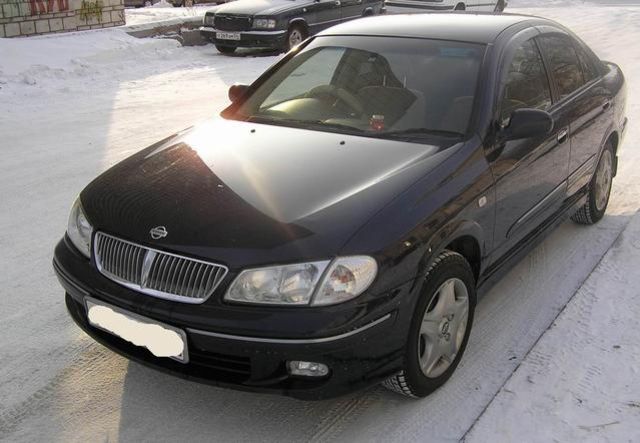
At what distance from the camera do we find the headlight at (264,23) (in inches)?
514

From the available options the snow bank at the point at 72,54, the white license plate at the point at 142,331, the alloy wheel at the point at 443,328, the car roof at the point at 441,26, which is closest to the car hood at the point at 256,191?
the white license plate at the point at 142,331

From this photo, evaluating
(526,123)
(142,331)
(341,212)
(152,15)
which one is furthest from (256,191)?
(152,15)

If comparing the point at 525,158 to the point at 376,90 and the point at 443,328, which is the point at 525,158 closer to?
the point at 376,90

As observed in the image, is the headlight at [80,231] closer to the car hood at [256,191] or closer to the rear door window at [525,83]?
the car hood at [256,191]

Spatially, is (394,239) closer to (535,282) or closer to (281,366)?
(281,366)

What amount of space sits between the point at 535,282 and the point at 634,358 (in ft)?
3.00

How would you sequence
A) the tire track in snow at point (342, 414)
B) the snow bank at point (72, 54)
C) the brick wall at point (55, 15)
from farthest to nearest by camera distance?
1. the brick wall at point (55, 15)
2. the snow bank at point (72, 54)
3. the tire track in snow at point (342, 414)

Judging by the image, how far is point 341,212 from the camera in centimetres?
278

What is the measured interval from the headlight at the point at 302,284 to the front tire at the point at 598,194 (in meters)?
2.82

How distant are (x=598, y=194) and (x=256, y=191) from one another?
3.02m

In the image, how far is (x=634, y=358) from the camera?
3.35 metres

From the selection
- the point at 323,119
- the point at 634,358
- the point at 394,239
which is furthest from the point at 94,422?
the point at 634,358

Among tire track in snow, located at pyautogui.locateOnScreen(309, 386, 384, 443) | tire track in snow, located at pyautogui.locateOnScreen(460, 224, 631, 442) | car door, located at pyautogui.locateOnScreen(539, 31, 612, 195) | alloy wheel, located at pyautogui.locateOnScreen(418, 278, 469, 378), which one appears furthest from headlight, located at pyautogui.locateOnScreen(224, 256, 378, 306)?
car door, located at pyautogui.locateOnScreen(539, 31, 612, 195)

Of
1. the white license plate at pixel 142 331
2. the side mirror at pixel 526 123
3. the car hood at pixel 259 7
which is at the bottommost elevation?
the car hood at pixel 259 7
